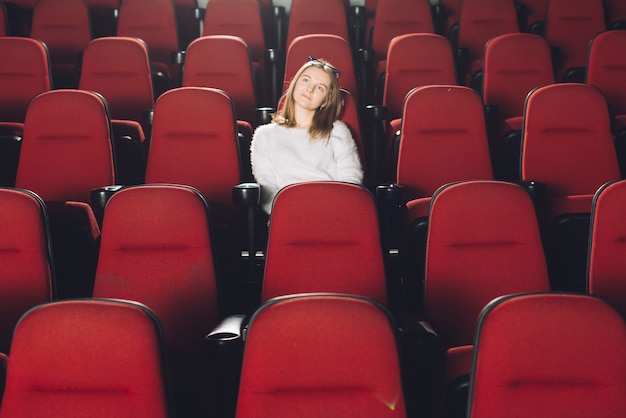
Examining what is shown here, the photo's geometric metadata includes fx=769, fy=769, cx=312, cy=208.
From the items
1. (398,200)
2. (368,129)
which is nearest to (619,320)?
(398,200)

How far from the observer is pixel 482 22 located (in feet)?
8.82

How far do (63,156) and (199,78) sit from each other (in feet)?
2.02

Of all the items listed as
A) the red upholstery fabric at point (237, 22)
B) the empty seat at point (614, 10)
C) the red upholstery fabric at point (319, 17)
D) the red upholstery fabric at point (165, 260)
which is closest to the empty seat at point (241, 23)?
the red upholstery fabric at point (237, 22)

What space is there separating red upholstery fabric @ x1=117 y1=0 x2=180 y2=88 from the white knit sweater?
44.8 inches

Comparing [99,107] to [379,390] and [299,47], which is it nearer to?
[299,47]

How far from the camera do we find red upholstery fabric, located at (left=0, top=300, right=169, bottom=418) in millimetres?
775

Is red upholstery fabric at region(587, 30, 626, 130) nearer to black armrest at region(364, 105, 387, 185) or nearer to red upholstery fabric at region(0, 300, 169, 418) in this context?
black armrest at region(364, 105, 387, 185)

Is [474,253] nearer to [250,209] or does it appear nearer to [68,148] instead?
[250,209]

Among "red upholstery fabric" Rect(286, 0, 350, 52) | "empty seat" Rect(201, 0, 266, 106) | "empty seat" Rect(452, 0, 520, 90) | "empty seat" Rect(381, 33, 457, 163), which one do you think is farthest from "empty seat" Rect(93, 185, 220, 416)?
"empty seat" Rect(452, 0, 520, 90)

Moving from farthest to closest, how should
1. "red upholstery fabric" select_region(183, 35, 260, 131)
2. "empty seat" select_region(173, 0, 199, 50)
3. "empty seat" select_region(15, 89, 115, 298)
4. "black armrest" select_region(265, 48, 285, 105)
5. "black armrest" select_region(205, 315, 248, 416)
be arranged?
"empty seat" select_region(173, 0, 199, 50)
"black armrest" select_region(265, 48, 285, 105)
"red upholstery fabric" select_region(183, 35, 260, 131)
"empty seat" select_region(15, 89, 115, 298)
"black armrest" select_region(205, 315, 248, 416)

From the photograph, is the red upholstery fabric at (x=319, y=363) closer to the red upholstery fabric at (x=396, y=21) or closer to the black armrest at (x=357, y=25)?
the red upholstery fabric at (x=396, y=21)

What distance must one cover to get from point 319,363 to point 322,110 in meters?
0.89

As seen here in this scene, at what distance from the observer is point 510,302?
0.80 m

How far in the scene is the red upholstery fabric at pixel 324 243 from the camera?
1.10 meters
